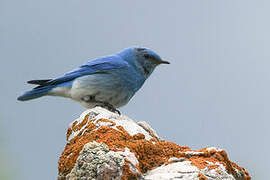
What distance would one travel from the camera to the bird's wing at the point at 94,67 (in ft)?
26.2

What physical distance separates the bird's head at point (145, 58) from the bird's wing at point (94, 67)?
0.33 m

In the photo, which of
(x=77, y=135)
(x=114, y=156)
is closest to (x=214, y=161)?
(x=114, y=156)

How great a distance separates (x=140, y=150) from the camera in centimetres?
445

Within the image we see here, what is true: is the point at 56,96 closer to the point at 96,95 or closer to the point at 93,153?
the point at 96,95

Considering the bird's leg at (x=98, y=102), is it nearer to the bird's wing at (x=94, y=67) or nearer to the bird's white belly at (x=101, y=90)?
the bird's white belly at (x=101, y=90)

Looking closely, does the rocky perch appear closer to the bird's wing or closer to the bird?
the bird

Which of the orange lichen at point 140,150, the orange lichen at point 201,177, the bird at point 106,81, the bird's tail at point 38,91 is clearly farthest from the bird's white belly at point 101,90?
the orange lichen at point 201,177

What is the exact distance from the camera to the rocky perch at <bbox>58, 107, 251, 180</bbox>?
395 cm

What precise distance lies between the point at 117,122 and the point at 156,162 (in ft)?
2.43

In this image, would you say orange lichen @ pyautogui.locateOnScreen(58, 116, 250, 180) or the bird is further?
the bird

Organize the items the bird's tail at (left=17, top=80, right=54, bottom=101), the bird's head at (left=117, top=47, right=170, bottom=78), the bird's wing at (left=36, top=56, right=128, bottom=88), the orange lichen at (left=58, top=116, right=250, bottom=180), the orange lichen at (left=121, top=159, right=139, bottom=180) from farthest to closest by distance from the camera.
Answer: the bird's head at (left=117, top=47, right=170, bottom=78), the bird's tail at (left=17, top=80, right=54, bottom=101), the bird's wing at (left=36, top=56, right=128, bottom=88), the orange lichen at (left=58, top=116, right=250, bottom=180), the orange lichen at (left=121, top=159, right=139, bottom=180)

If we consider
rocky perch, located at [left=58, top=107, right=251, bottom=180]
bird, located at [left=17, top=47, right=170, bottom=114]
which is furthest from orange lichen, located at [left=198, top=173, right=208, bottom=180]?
bird, located at [left=17, top=47, right=170, bottom=114]

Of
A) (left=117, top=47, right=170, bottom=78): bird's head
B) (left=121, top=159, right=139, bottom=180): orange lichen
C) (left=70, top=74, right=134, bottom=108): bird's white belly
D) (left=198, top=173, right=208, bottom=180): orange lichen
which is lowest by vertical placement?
(left=70, top=74, right=134, bottom=108): bird's white belly

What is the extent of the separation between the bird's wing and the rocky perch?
9.28 ft
